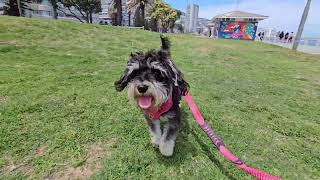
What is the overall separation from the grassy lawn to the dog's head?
1.02 meters

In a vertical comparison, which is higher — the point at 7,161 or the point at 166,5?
the point at 166,5

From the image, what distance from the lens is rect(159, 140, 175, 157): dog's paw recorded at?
322 cm

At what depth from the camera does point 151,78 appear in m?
2.64

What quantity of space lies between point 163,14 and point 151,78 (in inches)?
2405

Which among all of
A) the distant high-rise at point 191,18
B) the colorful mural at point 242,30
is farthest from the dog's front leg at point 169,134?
the distant high-rise at point 191,18

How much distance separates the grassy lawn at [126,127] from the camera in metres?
3.16

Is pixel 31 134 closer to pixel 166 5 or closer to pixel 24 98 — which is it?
pixel 24 98

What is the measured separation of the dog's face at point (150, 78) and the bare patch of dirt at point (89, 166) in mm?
1076

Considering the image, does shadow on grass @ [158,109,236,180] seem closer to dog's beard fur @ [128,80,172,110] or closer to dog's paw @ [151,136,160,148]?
dog's paw @ [151,136,160,148]

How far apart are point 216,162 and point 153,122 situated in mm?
1032

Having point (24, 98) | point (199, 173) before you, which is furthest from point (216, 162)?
point (24, 98)

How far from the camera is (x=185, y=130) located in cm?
411

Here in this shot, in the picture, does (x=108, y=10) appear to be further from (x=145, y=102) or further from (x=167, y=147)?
(x=145, y=102)

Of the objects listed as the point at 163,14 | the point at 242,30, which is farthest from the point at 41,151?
the point at 163,14
